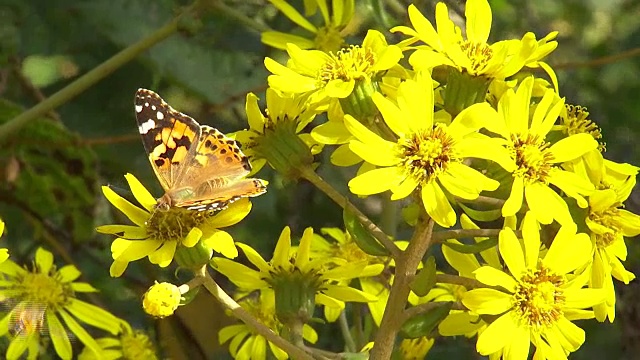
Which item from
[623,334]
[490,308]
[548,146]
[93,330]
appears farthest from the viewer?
[623,334]

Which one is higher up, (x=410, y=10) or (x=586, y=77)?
(x=586, y=77)

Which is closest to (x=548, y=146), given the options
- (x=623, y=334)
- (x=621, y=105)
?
(x=623, y=334)

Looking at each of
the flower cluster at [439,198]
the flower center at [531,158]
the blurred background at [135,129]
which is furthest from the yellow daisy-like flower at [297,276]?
the blurred background at [135,129]

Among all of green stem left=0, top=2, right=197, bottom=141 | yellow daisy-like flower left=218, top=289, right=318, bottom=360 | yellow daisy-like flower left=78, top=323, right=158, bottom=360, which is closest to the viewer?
yellow daisy-like flower left=218, top=289, right=318, bottom=360

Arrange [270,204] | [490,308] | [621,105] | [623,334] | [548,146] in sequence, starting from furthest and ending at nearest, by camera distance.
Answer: [621,105] → [270,204] → [623,334] → [548,146] → [490,308]

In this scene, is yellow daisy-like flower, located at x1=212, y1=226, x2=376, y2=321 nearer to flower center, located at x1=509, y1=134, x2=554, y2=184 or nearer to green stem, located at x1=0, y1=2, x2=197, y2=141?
flower center, located at x1=509, y1=134, x2=554, y2=184

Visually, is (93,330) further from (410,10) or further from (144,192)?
(410,10)

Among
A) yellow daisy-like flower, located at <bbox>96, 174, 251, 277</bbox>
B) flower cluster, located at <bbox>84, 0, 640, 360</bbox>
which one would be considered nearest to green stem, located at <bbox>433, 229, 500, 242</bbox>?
flower cluster, located at <bbox>84, 0, 640, 360</bbox>

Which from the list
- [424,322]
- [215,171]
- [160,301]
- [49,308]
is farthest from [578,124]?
[49,308]
